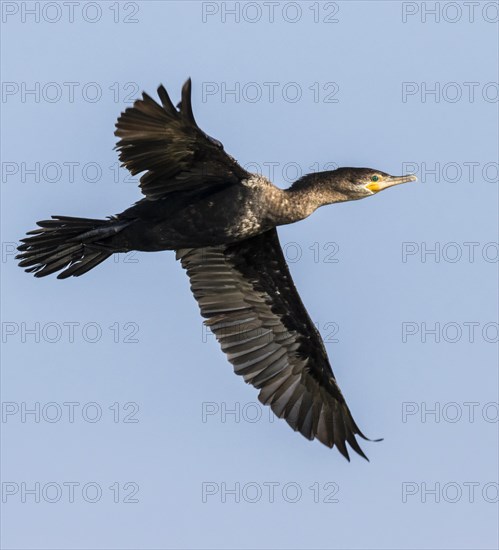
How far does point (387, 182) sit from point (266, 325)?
217cm

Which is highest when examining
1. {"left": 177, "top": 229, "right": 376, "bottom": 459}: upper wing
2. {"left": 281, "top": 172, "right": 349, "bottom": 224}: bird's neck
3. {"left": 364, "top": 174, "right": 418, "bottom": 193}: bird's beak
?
{"left": 364, "top": 174, "right": 418, "bottom": 193}: bird's beak

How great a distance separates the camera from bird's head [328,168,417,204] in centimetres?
1288

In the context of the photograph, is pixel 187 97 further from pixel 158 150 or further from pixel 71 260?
pixel 71 260

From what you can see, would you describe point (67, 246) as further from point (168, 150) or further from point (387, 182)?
point (387, 182)

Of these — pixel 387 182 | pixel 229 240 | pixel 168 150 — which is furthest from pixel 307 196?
pixel 168 150

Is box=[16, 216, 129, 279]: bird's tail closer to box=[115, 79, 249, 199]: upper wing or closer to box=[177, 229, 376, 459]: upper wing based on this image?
box=[115, 79, 249, 199]: upper wing

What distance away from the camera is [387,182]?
1309 centimetres

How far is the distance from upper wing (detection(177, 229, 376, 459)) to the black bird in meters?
0.01

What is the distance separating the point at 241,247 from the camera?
46.2 ft

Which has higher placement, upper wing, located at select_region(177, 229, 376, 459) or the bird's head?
the bird's head

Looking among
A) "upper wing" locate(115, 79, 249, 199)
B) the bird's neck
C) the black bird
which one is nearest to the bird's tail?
the black bird

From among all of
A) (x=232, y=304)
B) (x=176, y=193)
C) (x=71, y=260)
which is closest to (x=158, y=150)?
(x=176, y=193)

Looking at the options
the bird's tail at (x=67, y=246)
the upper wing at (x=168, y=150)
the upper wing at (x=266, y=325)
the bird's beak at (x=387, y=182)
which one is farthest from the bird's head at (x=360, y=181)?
the bird's tail at (x=67, y=246)

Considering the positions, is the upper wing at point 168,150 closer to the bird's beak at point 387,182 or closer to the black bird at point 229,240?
the black bird at point 229,240
